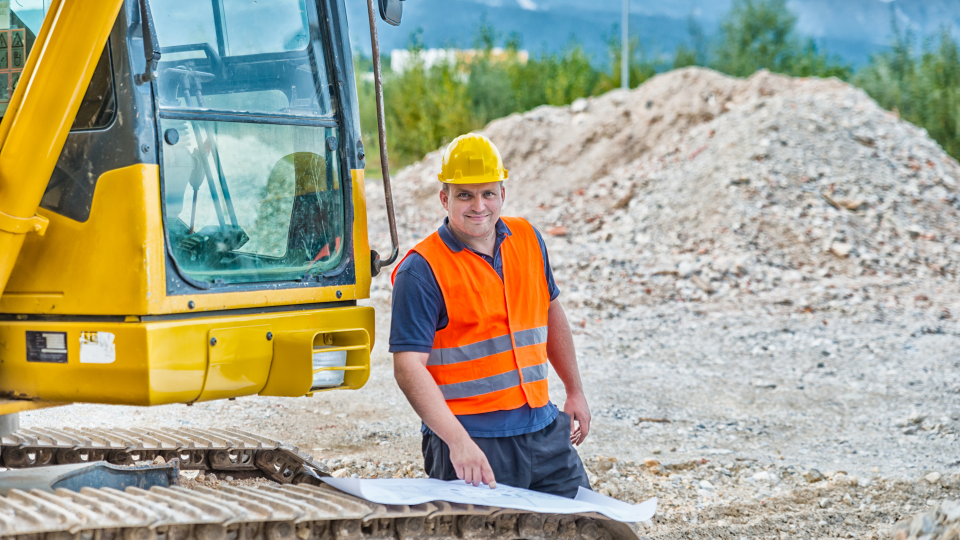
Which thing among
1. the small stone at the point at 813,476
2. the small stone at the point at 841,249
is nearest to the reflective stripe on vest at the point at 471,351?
the small stone at the point at 813,476

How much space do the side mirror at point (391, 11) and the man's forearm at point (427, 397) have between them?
1099 millimetres

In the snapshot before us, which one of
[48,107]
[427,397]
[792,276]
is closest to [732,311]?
[792,276]

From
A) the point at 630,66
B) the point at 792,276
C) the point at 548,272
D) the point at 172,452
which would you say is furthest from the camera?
the point at 630,66

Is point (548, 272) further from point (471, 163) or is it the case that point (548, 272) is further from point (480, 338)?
point (471, 163)

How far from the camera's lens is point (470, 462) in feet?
8.00

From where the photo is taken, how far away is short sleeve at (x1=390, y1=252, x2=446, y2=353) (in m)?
2.46

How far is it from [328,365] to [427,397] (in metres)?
0.38

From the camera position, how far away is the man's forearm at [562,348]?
9.64 ft

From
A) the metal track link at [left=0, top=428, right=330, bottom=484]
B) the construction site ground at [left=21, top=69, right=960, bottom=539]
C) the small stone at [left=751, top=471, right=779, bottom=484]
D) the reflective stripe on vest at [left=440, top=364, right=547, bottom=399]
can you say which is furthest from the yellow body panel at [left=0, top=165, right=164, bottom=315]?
the small stone at [left=751, top=471, right=779, bottom=484]

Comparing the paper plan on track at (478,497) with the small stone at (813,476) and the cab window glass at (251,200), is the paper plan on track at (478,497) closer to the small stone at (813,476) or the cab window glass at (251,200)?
the cab window glass at (251,200)

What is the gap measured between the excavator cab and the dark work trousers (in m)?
0.39

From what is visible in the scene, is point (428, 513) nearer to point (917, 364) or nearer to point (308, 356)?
point (308, 356)

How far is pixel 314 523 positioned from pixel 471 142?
3.96 feet

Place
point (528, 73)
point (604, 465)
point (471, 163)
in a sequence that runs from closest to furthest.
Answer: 1. point (471, 163)
2. point (604, 465)
3. point (528, 73)
